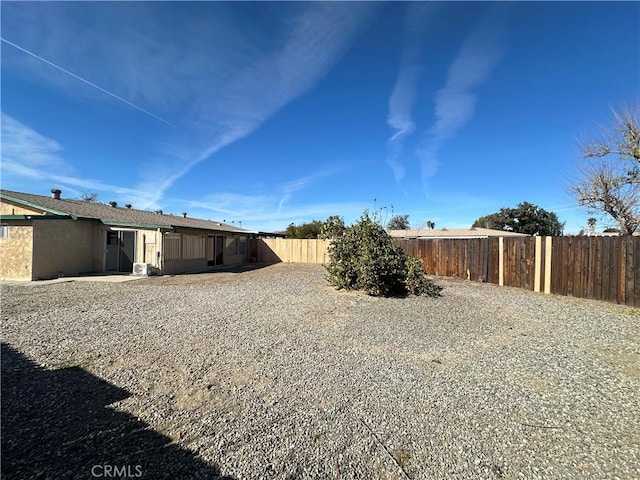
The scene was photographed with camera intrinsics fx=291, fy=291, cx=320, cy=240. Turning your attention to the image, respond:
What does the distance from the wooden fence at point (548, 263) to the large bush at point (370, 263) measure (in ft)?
11.5

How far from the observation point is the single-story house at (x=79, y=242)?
38.1ft

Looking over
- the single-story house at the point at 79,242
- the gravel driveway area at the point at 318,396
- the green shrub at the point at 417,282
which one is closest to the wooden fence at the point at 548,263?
the gravel driveway area at the point at 318,396

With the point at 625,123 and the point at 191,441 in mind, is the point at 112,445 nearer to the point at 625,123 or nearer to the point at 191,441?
the point at 191,441

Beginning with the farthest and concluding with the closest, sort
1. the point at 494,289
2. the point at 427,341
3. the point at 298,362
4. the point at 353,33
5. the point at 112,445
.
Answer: the point at 494,289 < the point at 353,33 < the point at 427,341 < the point at 298,362 < the point at 112,445

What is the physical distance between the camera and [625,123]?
427 inches

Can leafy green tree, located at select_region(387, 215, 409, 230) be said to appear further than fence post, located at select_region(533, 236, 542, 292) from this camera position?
Yes

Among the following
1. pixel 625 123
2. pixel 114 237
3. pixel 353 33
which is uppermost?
pixel 353 33

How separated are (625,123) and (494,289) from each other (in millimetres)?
8069

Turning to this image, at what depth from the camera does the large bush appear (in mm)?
8906

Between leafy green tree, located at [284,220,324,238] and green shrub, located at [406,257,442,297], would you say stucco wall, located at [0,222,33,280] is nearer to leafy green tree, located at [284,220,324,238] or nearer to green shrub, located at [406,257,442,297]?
green shrub, located at [406,257,442,297]

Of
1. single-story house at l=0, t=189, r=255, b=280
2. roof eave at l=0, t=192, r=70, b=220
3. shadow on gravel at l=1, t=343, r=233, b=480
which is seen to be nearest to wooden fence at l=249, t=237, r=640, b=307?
shadow on gravel at l=1, t=343, r=233, b=480

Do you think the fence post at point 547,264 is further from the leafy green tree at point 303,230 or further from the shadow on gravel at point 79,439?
the leafy green tree at point 303,230

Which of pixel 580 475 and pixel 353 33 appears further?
pixel 353 33

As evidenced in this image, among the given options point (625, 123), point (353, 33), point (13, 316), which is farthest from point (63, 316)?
point (625, 123)
